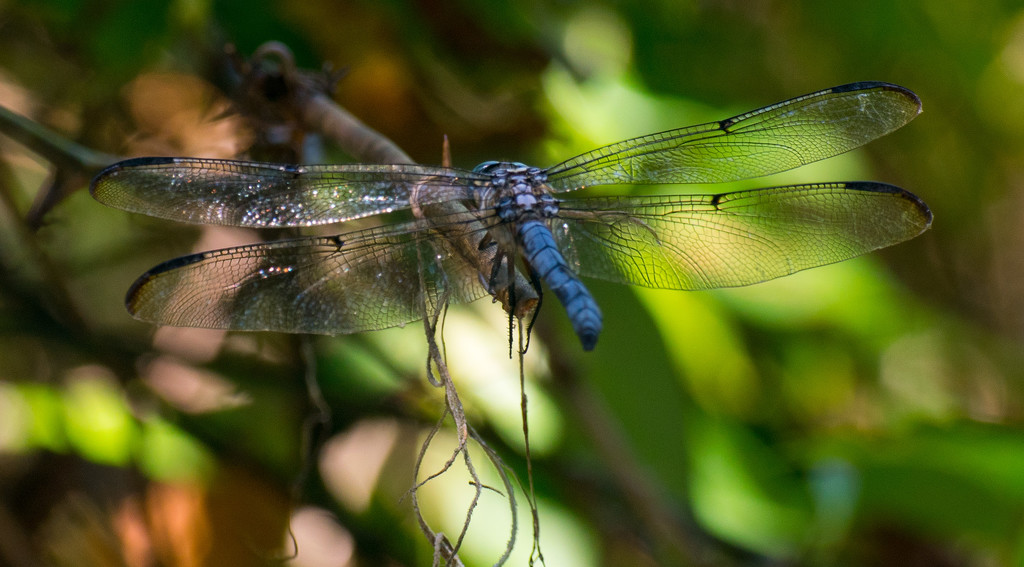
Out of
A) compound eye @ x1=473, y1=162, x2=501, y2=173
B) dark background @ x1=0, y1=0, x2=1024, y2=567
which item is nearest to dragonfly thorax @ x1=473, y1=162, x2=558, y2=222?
compound eye @ x1=473, y1=162, x2=501, y2=173

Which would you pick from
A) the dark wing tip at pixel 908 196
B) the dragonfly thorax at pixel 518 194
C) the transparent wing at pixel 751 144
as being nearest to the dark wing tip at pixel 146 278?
the dragonfly thorax at pixel 518 194

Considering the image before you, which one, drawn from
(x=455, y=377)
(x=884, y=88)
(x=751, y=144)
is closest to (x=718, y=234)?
(x=751, y=144)

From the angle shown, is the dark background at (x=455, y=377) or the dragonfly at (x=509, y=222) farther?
the dark background at (x=455, y=377)

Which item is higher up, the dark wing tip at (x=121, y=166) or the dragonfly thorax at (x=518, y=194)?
the dark wing tip at (x=121, y=166)

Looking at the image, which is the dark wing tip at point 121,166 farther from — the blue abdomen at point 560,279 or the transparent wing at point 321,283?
the blue abdomen at point 560,279

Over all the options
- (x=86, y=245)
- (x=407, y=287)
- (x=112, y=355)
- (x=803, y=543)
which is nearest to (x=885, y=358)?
(x=803, y=543)

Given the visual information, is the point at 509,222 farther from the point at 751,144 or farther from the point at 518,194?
the point at 751,144

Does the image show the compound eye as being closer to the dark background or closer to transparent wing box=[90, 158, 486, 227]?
transparent wing box=[90, 158, 486, 227]
